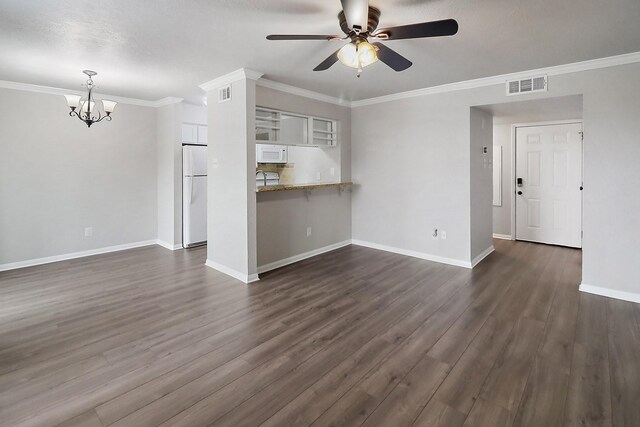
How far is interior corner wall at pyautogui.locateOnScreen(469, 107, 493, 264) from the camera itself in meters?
4.48

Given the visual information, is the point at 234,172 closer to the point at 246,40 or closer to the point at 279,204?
the point at 279,204

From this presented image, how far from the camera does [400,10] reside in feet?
7.79

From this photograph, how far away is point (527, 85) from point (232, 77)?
11.2ft

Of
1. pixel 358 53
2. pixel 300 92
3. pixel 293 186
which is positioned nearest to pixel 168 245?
pixel 293 186

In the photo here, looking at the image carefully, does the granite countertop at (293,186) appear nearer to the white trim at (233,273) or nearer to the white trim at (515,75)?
the white trim at (233,273)

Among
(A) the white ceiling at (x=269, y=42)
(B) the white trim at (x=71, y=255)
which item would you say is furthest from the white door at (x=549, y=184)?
(B) the white trim at (x=71, y=255)

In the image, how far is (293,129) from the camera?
191 inches

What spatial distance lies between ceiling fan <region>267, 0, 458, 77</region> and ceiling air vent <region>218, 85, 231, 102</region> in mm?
1854

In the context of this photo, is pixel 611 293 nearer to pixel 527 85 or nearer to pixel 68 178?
pixel 527 85

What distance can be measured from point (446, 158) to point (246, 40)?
3015mm

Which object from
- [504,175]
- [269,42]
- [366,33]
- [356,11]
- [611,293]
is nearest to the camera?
[356,11]

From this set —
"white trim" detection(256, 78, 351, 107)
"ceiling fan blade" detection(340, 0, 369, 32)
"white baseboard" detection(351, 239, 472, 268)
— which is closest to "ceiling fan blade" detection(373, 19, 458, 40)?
"ceiling fan blade" detection(340, 0, 369, 32)

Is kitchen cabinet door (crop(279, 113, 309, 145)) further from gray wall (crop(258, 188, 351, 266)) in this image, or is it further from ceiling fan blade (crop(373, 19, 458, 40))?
ceiling fan blade (crop(373, 19, 458, 40))

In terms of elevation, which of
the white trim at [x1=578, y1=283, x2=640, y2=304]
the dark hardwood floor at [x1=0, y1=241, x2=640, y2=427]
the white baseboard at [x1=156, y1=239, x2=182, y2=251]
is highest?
the white baseboard at [x1=156, y1=239, x2=182, y2=251]
